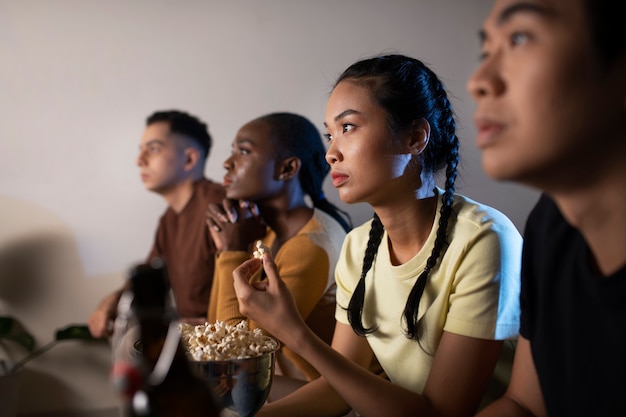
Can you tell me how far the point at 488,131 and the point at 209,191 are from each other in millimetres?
1726

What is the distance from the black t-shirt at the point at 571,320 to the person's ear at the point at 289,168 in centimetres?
114

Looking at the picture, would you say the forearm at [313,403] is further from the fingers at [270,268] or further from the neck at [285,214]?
the neck at [285,214]

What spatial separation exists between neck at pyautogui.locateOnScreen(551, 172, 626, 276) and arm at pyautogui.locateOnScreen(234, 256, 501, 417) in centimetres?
39

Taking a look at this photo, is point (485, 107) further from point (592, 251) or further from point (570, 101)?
point (592, 251)

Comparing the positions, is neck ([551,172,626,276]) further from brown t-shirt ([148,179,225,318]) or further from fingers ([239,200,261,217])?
brown t-shirt ([148,179,225,318])

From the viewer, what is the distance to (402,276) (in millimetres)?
1159

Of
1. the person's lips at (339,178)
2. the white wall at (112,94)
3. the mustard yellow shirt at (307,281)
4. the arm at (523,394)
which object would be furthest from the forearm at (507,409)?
the white wall at (112,94)

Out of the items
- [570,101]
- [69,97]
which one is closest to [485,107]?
[570,101]

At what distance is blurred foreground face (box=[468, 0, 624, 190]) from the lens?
59cm

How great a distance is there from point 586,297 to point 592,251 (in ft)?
0.17

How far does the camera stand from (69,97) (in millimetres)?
2256

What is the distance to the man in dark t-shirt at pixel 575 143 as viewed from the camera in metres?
0.59

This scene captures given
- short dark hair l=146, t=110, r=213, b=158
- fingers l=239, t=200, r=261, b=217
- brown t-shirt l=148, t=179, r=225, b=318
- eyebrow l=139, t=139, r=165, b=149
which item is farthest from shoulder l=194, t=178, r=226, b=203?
fingers l=239, t=200, r=261, b=217

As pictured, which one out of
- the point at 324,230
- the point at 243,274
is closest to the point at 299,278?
the point at 324,230
